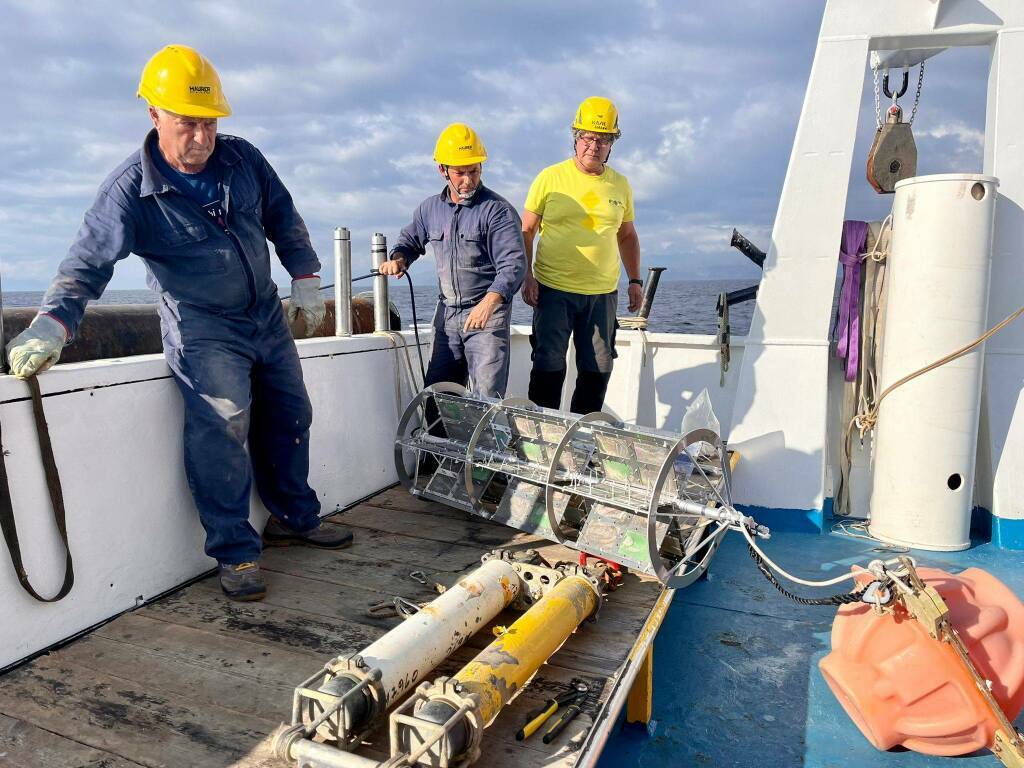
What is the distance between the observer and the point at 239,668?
2.35m

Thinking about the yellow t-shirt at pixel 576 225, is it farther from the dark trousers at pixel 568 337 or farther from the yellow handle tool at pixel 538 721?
the yellow handle tool at pixel 538 721

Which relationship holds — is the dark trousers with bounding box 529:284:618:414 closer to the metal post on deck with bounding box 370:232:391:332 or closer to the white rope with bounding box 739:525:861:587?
the metal post on deck with bounding box 370:232:391:332

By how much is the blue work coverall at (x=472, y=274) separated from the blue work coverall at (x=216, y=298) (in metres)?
1.12

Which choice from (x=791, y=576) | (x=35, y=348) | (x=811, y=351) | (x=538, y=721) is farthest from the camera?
(x=811, y=351)

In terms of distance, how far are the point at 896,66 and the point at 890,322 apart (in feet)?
5.51

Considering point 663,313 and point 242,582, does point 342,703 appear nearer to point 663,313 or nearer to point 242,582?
point 242,582

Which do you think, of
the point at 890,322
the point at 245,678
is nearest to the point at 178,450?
the point at 245,678

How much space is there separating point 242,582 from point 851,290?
3.91m

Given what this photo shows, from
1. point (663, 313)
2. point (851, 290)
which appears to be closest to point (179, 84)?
point (851, 290)

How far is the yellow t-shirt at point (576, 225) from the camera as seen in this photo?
4.46m

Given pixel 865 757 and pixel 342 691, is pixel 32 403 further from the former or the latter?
pixel 865 757

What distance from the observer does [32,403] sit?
2373 millimetres

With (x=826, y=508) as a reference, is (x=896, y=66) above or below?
above

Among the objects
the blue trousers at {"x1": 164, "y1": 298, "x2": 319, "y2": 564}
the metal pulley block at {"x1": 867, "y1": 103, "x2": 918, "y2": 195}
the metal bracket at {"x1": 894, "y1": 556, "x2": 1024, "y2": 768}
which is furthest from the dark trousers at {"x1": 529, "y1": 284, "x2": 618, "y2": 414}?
the metal bracket at {"x1": 894, "y1": 556, "x2": 1024, "y2": 768}
